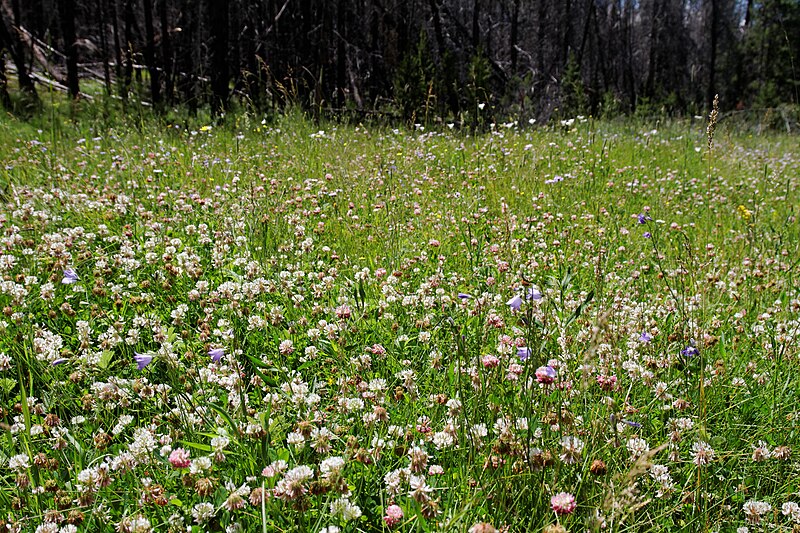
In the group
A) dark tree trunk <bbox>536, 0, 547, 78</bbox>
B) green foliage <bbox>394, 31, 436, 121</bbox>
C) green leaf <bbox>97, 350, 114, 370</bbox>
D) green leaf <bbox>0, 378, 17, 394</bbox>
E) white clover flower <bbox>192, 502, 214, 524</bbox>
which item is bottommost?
white clover flower <bbox>192, 502, 214, 524</bbox>

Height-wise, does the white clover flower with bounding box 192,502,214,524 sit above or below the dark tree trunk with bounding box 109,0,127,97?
below

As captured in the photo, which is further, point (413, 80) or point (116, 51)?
point (116, 51)

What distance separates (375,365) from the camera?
2.13m

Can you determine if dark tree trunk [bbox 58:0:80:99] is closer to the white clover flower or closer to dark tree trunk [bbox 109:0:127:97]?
dark tree trunk [bbox 109:0:127:97]

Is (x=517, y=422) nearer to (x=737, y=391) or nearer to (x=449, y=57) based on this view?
(x=737, y=391)

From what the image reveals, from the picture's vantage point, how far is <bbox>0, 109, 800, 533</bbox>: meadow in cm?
138

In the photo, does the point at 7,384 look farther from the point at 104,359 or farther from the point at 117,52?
the point at 117,52

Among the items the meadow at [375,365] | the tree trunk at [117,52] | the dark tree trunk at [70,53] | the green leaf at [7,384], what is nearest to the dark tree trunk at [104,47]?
the tree trunk at [117,52]

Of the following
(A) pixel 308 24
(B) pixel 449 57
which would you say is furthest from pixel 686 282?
(A) pixel 308 24

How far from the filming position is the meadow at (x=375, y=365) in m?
1.38

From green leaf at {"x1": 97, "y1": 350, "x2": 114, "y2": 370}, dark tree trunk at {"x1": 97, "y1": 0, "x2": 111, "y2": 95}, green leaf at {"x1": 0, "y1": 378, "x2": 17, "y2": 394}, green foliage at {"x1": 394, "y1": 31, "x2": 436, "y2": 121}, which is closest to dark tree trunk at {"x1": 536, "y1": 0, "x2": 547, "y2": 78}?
green foliage at {"x1": 394, "y1": 31, "x2": 436, "y2": 121}

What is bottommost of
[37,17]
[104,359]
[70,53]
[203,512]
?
[203,512]

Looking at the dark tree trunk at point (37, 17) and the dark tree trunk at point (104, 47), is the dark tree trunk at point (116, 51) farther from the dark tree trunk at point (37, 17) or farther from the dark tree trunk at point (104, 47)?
the dark tree trunk at point (37, 17)

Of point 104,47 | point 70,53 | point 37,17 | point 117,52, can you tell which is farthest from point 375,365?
point 37,17
